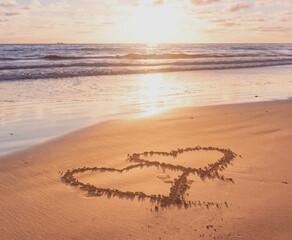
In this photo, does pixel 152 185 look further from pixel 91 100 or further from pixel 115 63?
pixel 115 63

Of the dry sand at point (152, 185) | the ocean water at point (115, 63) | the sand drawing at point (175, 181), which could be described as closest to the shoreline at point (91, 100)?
the dry sand at point (152, 185)

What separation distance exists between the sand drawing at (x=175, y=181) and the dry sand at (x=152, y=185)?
0.01m

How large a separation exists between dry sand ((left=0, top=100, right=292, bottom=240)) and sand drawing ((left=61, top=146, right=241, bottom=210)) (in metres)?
0.01

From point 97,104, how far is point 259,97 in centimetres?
546

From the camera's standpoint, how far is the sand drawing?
130 inches

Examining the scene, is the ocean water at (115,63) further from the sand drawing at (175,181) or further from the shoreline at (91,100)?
the sand drawing at (175,181)

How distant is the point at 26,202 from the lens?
336 cm

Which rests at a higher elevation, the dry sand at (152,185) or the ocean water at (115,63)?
the ocean water at (115,63)

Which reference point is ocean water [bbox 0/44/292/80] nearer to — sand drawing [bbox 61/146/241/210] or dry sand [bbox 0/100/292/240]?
dry sand [bbox 0/100/292/240]

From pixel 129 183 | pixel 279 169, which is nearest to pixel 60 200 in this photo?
pixel 129 183

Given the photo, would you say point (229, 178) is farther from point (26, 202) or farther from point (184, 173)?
point (26, 202)

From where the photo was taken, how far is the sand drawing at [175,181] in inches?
130

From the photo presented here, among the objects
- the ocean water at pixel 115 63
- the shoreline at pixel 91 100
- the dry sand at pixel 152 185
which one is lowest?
the dry sand at pixel 152 185

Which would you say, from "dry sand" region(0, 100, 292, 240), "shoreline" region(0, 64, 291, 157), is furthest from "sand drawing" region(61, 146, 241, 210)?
"shoreline" region(0, 64, 291, 157)
